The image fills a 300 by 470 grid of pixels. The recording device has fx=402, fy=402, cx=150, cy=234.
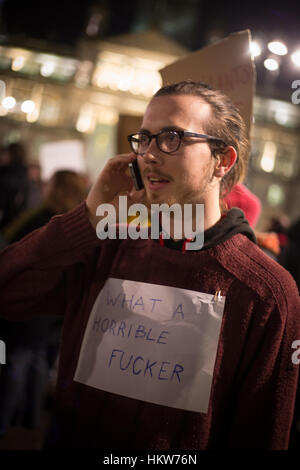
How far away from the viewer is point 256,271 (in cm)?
130

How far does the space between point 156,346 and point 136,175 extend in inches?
22.9

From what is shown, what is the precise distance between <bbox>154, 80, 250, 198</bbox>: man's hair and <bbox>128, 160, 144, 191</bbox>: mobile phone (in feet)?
0.82

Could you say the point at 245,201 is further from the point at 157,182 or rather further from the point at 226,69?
the point at 157,182

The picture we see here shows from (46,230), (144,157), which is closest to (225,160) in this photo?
(144,157)

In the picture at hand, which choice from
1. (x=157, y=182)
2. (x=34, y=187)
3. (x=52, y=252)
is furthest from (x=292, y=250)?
(x=34, y=187)

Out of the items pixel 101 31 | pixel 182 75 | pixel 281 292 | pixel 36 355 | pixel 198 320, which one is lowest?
pixel 36 355

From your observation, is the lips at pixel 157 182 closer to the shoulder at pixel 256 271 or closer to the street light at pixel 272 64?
the shoulder at pixel 256 271

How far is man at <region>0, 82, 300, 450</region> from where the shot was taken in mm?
1241

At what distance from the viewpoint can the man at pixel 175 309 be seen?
124 centimetres

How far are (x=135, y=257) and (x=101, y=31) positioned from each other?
39.8m

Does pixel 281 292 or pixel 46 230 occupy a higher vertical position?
pixel 46 230

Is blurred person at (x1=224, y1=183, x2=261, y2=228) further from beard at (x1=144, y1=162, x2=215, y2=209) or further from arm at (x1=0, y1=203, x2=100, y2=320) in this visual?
arm at (x1=0, y1=203, x2=100, y2=320)
